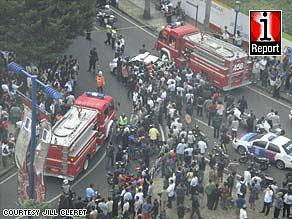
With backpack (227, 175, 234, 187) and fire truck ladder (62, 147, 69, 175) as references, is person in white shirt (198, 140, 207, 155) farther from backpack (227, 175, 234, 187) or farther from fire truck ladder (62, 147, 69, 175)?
fire truck ladder (62, 147, 69, 175)

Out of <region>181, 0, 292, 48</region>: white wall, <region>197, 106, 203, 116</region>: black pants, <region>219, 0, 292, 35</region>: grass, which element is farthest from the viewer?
<region>219, 0, 292, 35</region>: grass

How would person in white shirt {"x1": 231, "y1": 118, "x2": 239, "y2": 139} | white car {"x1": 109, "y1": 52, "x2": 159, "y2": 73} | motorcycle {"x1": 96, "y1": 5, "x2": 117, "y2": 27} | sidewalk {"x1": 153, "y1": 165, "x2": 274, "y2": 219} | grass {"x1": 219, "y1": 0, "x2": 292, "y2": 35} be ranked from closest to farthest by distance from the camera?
1. sidewalk {"x1": 153, "y1": 165, "x2": 274, "y2": 219}
2. person in white shirt {"x1": 231, "y1": 118, "x2": 239, "y2": 139}
3. white car {"x1": 109, "y1": 52, "x2": 159, "y2": 73}
4. motorcycle {"x1": 96, "y1": 5, "x2": 117, "y2": 27}
5. grass {"x1": 219, "y1": 0, "x2": 292, "y2": 35}

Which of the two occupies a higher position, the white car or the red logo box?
the red logo box

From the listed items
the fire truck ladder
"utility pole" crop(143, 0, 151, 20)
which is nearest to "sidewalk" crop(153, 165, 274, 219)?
the fire truck ladder

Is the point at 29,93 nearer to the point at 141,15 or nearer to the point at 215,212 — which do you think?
the point at 215,212

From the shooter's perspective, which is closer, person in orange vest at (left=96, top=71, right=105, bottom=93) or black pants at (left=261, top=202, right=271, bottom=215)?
black pants at (left=261, top=202, right=271, bottom=215)

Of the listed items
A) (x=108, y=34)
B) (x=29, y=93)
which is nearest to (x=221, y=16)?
(x=108, y=34)

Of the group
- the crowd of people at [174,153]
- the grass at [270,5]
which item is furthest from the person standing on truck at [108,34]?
the grass at [270,5]

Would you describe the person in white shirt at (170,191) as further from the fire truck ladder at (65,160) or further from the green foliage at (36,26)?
the green foliage at (36,26)

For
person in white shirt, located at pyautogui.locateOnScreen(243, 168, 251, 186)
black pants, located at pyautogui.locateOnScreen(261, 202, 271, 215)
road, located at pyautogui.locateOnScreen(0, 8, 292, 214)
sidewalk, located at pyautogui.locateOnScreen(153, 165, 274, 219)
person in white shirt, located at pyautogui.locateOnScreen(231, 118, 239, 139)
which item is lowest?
road, located at pyautogui.locateOnScreen(0, 8, 292, 214)
